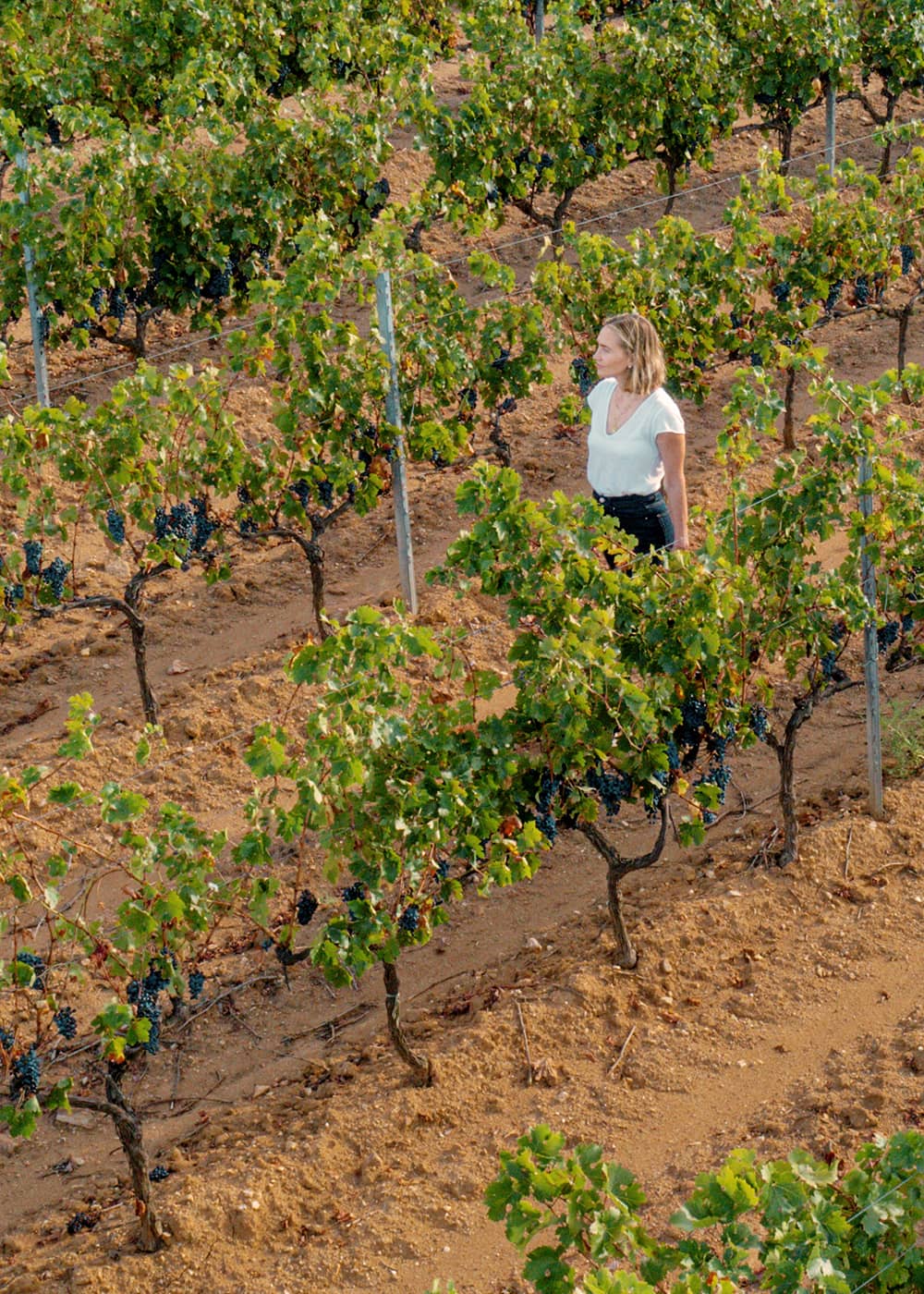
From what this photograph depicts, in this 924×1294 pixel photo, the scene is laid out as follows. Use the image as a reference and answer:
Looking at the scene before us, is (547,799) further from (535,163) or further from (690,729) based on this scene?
(535,163)

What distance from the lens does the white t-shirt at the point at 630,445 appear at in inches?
263

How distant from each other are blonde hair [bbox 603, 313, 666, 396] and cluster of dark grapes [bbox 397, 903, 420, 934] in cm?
227

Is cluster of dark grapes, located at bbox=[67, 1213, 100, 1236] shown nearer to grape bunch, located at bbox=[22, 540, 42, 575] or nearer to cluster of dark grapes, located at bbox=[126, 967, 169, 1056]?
cluster of dark grapes, located at bbox=[126, 967, 169, 1056]

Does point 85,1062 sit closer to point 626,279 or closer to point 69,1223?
point 69,1223

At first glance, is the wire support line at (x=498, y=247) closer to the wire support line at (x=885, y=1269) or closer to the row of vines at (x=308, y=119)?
the row of vines at (x=308, y=119)

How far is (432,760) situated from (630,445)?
173 cm

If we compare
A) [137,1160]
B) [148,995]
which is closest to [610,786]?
[148,995]

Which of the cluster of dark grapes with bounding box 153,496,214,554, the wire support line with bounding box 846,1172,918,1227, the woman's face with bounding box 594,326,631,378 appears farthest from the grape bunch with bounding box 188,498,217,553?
the wire support line with bounding box 846,1172,918,1227

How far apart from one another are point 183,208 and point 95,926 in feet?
17.6

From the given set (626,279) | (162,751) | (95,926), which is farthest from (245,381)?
(95,926)

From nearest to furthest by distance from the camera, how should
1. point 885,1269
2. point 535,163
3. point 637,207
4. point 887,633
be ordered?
point 885,1269
point 887,633
point 535,163
point 637,207

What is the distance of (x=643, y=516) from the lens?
695 centimetres

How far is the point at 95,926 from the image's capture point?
17.1 ft

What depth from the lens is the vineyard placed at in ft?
17.8
